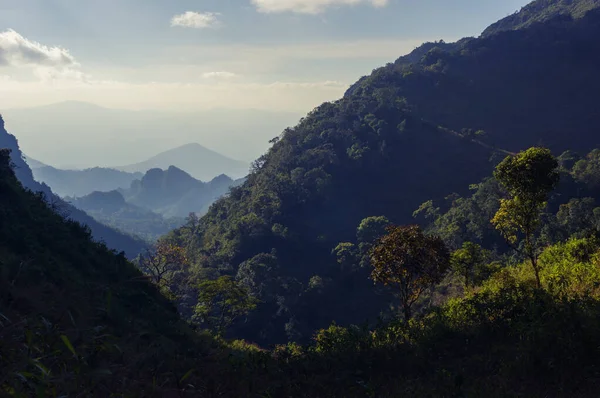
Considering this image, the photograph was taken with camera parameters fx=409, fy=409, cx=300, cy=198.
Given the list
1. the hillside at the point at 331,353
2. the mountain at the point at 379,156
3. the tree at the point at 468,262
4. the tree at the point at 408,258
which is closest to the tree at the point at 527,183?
the hillside at the point at 331,353

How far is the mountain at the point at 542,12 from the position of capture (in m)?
123

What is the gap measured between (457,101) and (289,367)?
341ft

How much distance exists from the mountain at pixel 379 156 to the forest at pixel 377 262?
1.21ft

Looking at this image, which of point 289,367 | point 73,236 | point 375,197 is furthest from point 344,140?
point 289,367

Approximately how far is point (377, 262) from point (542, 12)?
549ft

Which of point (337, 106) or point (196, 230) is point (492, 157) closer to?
point (337, 106)

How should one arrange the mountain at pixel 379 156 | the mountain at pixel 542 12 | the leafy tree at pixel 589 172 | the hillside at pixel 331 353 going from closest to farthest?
the hillside at pixel 331 353
the mountain at pixel 379 156
the leafy tree at pixel 589 172
the mountain at pixel 542 12

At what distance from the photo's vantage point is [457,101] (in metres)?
100

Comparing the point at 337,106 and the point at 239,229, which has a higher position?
the point at 337,106

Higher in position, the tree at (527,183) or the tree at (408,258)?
the tree at (527,183)

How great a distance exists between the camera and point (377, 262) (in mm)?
13234

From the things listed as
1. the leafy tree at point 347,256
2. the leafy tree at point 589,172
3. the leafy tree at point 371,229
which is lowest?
the leafy tree at point 347,256

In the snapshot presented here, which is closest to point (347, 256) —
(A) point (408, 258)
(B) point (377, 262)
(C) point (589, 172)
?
(C) point (589, 172)

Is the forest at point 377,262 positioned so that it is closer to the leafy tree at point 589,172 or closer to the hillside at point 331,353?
the hillside at point 331,353
